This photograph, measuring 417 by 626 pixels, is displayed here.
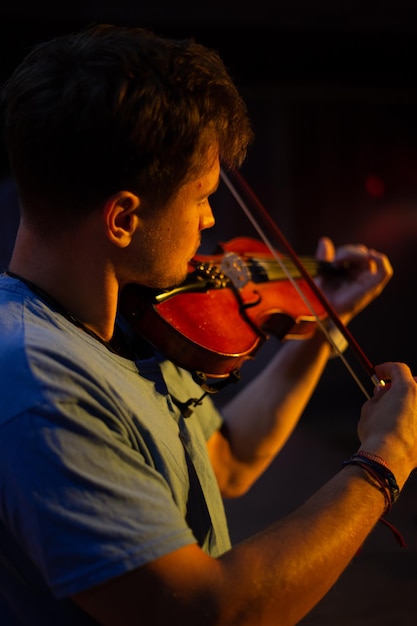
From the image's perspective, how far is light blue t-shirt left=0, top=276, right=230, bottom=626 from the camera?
2.39ft

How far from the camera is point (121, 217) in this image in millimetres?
A: 947

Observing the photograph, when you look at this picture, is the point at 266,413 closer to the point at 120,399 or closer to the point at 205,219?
the point at 205,219

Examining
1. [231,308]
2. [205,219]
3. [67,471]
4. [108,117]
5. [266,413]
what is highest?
[108,117]

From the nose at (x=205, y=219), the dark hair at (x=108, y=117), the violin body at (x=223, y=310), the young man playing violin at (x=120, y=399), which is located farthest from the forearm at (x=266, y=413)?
the dark hair at (x=108, y=117)

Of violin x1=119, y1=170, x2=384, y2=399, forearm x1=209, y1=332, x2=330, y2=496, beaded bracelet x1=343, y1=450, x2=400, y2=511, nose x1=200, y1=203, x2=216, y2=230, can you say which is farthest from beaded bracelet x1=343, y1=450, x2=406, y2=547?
forearm x1=209, y1=332, x2=330, y2=496

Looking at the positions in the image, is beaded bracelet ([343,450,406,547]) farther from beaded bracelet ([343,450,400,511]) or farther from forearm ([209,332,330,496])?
forearm ([209,332,330,496])

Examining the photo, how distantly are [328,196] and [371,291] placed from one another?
9.19 ft

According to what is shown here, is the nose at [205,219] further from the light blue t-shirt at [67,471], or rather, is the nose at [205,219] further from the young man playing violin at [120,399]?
the light blue t-shirt at [67,471]

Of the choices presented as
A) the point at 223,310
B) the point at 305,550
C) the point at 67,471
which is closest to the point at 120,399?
the point at 67,471

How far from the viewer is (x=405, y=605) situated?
2141mm

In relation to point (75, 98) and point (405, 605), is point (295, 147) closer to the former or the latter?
point (405, 605)

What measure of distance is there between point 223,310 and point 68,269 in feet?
1.87

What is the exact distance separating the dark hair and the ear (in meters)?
0.01

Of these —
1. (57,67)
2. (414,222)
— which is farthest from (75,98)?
(414,222)
